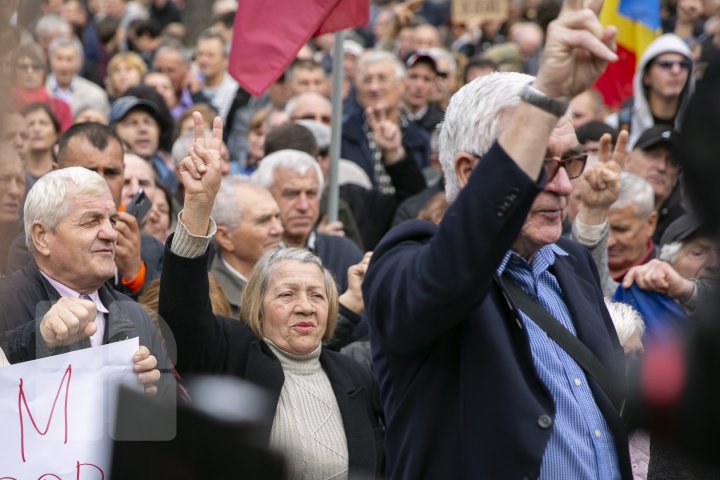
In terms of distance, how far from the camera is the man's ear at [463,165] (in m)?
2.84

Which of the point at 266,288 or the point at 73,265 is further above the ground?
the point at 73,265

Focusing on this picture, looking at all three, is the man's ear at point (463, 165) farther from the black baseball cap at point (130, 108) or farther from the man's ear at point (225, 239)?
the black baseball cap at point (130, 108)

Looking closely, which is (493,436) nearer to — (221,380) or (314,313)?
(221,380)

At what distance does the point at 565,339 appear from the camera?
2924mm

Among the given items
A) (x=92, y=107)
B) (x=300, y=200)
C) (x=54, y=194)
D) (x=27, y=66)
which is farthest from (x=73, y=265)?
(x=92, y=107)

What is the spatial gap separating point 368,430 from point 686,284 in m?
1.48

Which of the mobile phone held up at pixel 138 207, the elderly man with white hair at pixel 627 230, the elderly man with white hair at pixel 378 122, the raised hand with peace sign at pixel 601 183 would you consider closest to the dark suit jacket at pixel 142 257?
the mobile phone held up at pixel 138 207

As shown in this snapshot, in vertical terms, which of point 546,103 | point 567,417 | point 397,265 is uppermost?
point 546,103

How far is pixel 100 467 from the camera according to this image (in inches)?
144

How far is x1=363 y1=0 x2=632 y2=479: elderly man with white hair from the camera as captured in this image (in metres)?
2.50

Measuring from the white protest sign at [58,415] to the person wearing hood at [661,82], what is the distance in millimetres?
6012

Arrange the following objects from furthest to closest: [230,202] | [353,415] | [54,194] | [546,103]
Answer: [230,202], [353,415], [54,194], [546,103]

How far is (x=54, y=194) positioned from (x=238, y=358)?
862 millimetres

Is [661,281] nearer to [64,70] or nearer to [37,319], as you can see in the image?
[37,319]
